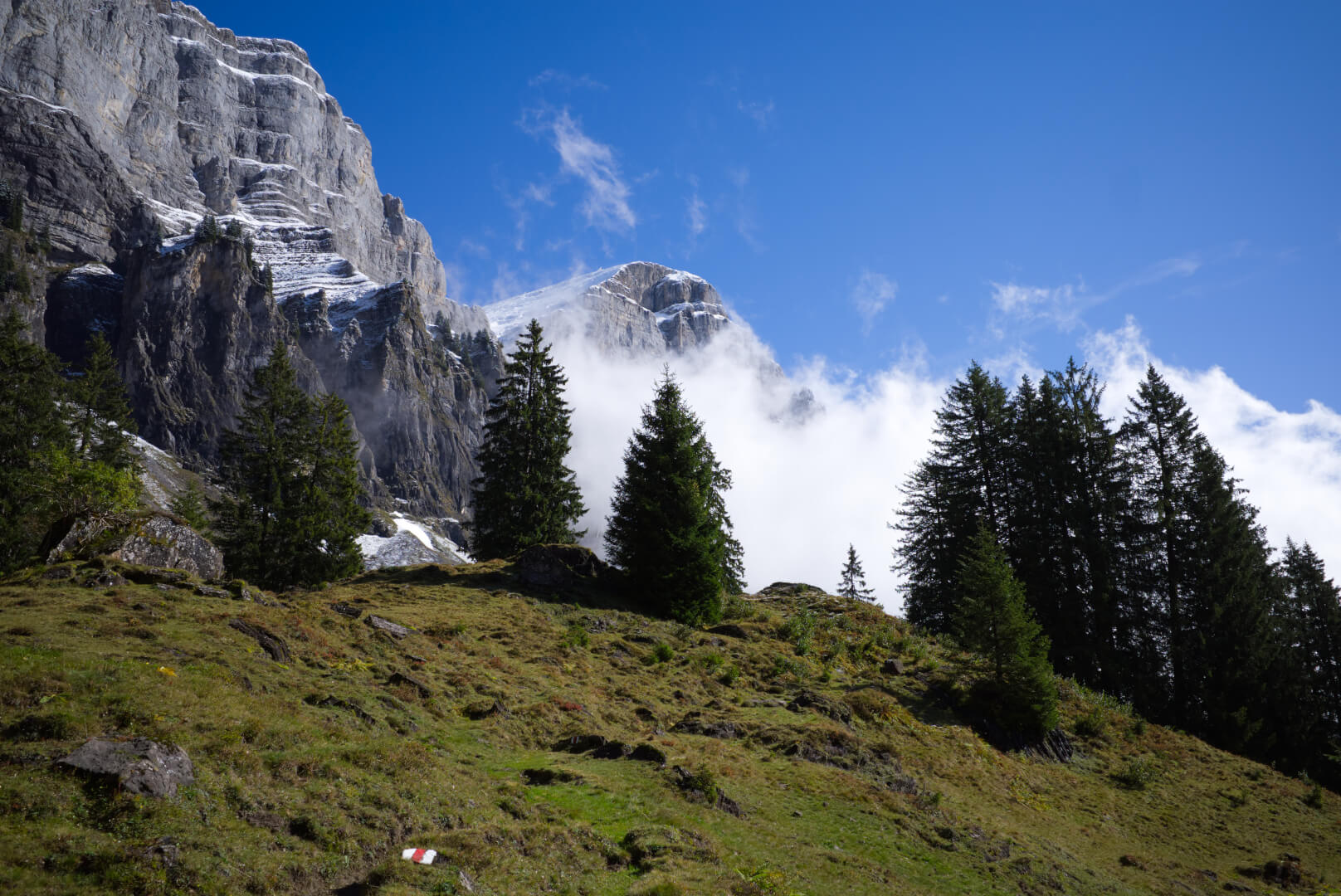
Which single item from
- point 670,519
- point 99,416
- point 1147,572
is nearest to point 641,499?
point 670,519

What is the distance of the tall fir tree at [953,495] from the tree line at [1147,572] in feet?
0.37

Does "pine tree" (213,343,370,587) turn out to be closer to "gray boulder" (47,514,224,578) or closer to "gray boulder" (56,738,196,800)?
"gray boulder" (47,514,224,578)

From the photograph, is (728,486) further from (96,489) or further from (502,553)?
(96,489)

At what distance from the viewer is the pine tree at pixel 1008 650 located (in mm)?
24875

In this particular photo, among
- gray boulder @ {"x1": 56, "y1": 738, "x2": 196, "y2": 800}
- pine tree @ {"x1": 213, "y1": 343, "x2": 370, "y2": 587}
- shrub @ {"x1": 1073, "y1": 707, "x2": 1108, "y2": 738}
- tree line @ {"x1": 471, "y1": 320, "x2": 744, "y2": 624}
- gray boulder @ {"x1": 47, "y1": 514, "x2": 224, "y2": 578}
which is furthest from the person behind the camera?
pine tree @ {"x1": 213, "y1": 343, "x2": 370, "y2": 587}

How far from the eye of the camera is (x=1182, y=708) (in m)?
35.4

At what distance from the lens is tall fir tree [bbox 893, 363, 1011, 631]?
141 ft

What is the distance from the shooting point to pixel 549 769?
14.0 metres

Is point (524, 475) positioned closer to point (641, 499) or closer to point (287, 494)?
point (641, 499)

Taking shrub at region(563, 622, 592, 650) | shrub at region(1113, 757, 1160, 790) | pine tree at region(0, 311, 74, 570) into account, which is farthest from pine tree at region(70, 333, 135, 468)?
shrub at region(1113, 757, 1160, 790)

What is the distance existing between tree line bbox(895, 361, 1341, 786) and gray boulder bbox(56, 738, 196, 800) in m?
31.0

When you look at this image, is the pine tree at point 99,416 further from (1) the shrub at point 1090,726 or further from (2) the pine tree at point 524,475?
(1) the shrub at point 1090,726

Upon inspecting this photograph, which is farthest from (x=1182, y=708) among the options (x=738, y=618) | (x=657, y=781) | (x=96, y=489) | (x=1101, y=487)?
(x=96, y=489)

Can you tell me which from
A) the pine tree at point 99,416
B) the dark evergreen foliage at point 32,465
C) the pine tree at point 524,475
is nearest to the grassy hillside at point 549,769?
the pine tree at point 524,475
